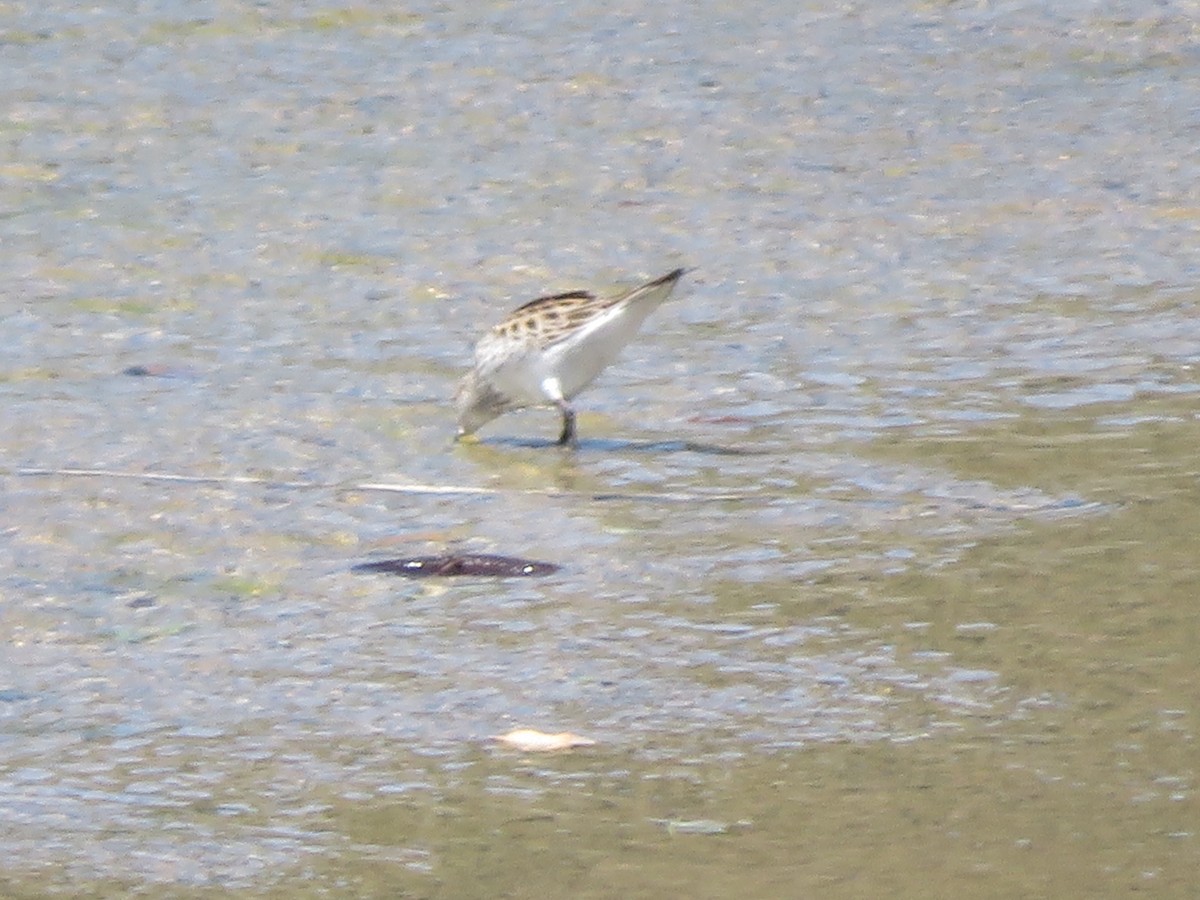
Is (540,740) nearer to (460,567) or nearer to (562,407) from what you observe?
(460,567)

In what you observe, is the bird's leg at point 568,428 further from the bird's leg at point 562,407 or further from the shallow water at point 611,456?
the shallow water at point 611,456

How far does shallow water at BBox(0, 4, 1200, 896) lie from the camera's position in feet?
12.6

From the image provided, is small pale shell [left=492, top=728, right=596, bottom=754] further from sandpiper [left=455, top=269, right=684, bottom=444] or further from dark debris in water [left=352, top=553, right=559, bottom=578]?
sandpiper [left=455, top=269, right=684, bottom=444]

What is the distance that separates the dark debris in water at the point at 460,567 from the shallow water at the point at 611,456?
3.6 inches

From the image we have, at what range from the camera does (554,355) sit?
6.39m

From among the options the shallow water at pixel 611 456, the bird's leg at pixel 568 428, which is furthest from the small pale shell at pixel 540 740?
the bird's leg at pixel 568 428

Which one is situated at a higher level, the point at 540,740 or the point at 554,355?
the point at 554,355

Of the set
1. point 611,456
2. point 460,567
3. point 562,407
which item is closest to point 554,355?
point 562,407

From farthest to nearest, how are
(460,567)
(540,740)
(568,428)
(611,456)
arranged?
(568,428) < (611,456) < (460,567) < (540,740)

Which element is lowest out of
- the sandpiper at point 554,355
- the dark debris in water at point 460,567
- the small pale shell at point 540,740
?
the small pale shell at point 540,740

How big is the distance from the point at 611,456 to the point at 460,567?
112cm

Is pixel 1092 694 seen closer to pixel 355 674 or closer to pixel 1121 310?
pixel 355 674

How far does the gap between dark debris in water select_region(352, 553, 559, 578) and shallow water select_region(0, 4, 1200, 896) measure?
92 mm

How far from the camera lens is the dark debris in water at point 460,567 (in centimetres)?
511
